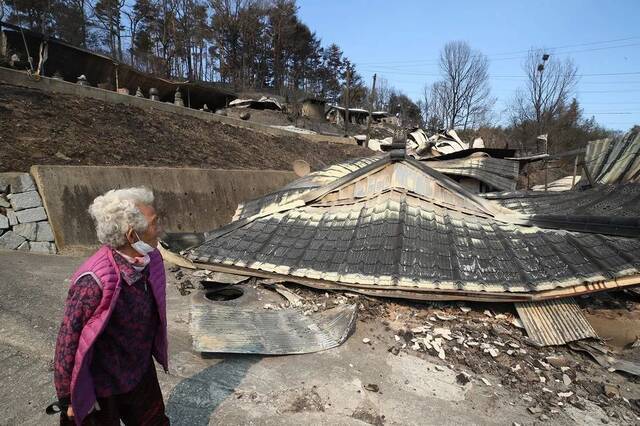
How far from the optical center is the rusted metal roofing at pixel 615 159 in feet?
27.6

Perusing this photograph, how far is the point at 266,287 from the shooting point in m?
5.02

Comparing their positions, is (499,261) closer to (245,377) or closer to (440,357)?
(440,357)

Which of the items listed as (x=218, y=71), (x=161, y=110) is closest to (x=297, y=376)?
(x=161, y=110)

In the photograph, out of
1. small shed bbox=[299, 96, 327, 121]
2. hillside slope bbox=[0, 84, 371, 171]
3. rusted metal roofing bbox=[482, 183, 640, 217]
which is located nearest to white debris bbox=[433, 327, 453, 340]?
rusted metal roofing bbox=[482, 183, 640, 217]

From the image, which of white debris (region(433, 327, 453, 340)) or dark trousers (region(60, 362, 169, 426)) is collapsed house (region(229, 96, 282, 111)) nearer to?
white debris (region(433, 327, 453, 340))

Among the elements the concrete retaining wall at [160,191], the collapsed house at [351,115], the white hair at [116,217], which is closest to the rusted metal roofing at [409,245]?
the concrete retaining wall at [160,191]

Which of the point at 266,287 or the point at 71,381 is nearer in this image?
the point at 71,381

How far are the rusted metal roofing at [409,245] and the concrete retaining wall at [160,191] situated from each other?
2.09m

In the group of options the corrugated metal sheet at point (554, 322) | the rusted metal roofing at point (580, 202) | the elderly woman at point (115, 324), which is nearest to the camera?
the elderly woman at point (115, 324)

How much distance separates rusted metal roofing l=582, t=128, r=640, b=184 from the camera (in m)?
8.41

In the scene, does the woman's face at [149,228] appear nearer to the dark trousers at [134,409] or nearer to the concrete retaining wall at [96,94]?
the dark trousers at [134,409]

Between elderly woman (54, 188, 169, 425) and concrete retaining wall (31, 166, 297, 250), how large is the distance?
16.7 feet

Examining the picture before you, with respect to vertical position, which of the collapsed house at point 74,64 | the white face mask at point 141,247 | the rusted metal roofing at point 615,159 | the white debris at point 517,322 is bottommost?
the white debris at point 517,322

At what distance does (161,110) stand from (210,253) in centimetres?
929
